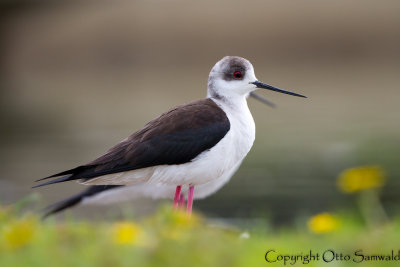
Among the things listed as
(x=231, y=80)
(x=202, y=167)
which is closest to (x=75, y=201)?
(x=231, y=80)

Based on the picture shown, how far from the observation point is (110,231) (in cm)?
406

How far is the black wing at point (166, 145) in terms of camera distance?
19.0ft

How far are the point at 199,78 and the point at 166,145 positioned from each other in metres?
17.9

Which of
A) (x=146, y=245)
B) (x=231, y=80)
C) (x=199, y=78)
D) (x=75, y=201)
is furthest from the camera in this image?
(x=199, y=78)

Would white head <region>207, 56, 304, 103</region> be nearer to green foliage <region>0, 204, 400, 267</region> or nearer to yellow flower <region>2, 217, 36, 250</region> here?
green foliage <region>0, 204, 400, 267</region>

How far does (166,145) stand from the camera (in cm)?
582

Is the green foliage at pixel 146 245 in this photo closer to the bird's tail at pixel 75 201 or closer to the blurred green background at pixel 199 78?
the bird's tail at pixel 75 201

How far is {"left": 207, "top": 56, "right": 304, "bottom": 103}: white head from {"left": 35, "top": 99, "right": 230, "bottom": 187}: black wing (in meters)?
0.47

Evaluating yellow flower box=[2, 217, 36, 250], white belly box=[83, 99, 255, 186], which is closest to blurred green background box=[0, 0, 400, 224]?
white belly box=[83, 99, 255, 186]

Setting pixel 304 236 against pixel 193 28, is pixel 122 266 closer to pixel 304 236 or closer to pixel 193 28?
pixel 304 236

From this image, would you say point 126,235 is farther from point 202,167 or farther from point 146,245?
point 202,167

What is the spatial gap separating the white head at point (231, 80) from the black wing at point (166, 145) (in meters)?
0.47

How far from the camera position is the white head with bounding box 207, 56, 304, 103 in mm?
6359

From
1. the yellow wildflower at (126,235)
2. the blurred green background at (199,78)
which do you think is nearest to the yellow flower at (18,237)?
the yellow wildflower at (126,235)
